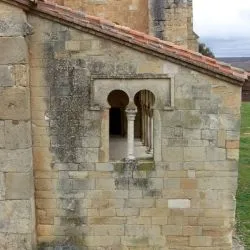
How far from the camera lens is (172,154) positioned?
9.05 meters

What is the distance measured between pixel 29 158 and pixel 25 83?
49.8 inches

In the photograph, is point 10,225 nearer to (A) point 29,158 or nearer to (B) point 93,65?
(A) point 29,158

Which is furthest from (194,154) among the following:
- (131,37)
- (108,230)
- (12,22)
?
(12,22)

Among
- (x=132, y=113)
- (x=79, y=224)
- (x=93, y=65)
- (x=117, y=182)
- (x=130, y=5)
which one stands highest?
(x=130, y=5)

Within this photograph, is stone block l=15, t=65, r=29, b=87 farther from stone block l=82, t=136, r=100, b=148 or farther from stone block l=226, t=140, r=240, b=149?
stone block l=226, t=140, r=240, b=149

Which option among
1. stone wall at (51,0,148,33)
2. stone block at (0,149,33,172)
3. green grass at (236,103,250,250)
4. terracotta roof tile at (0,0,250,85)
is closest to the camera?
terracotta roof tile at (0,0,250,85)

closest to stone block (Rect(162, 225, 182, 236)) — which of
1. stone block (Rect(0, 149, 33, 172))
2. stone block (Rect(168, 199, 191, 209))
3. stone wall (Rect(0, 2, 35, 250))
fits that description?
A: stone block (Rect(168, 199, 191, 209))

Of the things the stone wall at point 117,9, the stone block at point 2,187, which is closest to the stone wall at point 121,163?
the stone block at point 2,187

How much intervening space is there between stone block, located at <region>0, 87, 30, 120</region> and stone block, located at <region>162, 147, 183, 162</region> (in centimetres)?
244

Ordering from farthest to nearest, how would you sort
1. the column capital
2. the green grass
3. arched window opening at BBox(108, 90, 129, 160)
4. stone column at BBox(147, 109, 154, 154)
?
the green grass
arched window opening at BBox(108, 90, 129, 160)
stone column at BBox(147, 109, 154, 154)
the column capital

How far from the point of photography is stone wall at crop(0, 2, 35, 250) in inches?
333

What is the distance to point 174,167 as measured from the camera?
9.09 metres

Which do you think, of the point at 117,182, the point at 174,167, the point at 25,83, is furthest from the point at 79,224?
the point at 25,83

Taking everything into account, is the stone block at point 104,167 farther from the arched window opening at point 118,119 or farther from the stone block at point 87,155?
the arched window opening at point 118,119
